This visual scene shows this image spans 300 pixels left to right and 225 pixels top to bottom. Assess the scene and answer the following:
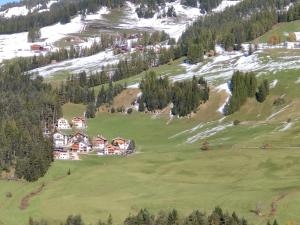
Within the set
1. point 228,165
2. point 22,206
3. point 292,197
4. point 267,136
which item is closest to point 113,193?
point 22,206

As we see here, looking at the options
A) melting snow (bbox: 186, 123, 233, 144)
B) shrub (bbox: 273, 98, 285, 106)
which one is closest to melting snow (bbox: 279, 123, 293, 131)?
melting snow (bbox: 186, 123, 233, 144)

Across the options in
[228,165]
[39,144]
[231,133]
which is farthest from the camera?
[231,133]

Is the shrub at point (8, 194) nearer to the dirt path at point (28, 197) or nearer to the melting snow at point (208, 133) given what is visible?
the dirt path at point (28, 197)

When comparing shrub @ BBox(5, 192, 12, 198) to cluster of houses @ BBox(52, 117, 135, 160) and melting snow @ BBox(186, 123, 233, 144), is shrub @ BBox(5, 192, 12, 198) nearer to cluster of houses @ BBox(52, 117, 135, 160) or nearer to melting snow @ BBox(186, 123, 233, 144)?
cluster of houses @ BBox(52, 117, 135, 160)

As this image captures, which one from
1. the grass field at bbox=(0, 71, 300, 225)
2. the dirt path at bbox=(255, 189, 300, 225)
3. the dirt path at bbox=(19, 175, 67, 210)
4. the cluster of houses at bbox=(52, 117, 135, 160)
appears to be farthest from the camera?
the cluster of houses at bbox=(52, 117, 135, 160)

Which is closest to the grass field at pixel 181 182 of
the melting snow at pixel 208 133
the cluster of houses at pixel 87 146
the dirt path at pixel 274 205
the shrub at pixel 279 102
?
the dirt path at pixel 274 205

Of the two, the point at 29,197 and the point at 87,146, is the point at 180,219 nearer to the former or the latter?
the point at 29,197

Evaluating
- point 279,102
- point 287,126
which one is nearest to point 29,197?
point 287,126

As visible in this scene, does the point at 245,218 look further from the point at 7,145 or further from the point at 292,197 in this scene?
the point at 7,145
